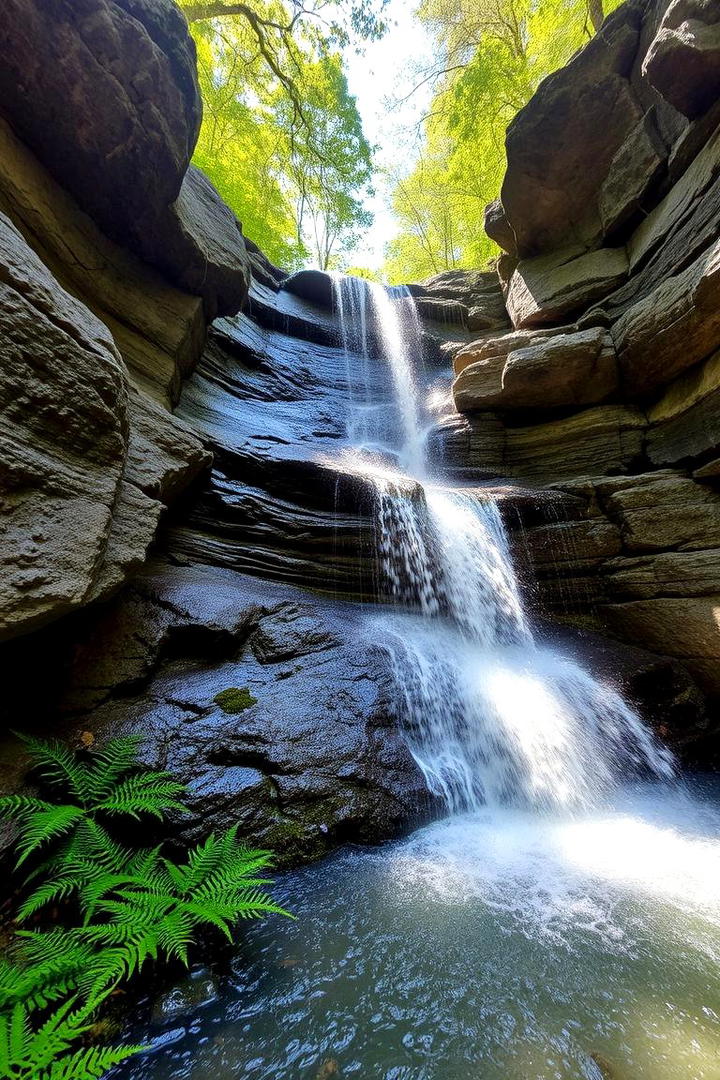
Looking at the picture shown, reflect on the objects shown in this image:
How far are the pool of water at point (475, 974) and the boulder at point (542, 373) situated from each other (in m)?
7.37

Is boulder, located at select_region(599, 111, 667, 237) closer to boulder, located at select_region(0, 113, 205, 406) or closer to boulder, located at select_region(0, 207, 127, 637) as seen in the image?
boulder, located at select_region(0, 113, 205, 406)

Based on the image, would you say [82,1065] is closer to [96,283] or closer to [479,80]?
[96,283]

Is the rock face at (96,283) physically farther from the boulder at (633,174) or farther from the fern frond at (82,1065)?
the boulder at (633,174)

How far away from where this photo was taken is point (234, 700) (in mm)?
3934

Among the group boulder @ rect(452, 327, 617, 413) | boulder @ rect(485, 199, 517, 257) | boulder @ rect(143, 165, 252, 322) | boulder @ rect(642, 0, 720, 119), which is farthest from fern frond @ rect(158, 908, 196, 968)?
boulder @ rect(485, 199, 517, 257)

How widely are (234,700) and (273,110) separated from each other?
17893mm

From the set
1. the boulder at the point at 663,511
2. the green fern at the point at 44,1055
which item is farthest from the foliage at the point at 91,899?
the boulder at the point at 663,511

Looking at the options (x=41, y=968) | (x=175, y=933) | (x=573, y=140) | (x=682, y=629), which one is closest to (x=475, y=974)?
(x=175, y=933)

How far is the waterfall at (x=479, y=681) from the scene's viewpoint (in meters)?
4.08

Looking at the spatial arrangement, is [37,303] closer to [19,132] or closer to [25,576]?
[25,576]

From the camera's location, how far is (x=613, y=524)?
272 inches

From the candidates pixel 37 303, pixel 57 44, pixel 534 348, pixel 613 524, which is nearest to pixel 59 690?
pixel 37 303

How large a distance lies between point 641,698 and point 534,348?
6504 mm

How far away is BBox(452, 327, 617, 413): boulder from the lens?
7836mm
